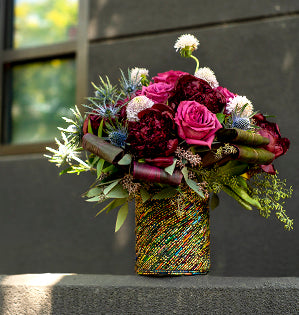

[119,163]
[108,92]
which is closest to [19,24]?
[108,92]

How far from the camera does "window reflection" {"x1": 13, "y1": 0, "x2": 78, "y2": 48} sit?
3.17 meters

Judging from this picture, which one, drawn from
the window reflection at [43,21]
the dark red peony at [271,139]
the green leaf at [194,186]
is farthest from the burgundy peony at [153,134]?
the window reflection at [43,21]

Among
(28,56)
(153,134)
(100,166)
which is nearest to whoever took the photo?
(153,134)

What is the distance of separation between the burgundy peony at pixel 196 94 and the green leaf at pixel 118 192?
0.98 feet

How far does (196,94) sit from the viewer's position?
50.8 inches

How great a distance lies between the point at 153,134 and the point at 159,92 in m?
0.19

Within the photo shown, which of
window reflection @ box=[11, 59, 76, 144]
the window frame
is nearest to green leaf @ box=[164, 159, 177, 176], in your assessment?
the window frame

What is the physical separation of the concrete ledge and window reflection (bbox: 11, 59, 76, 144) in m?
1.86

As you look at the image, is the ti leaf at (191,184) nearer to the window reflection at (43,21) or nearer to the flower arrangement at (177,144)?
the flower arrangement at (177,144)

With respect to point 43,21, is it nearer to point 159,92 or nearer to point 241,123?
point 159,92

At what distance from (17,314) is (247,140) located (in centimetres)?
92


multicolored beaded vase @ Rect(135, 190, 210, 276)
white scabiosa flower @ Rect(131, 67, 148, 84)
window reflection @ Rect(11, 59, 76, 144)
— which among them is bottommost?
multicolored beaded vase @ Rect(135, 190, 210, 276)

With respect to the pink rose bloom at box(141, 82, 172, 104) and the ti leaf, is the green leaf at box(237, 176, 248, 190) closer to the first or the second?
the ti leaf

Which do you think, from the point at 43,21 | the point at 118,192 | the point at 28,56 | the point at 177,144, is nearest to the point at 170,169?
the point at 177,144
